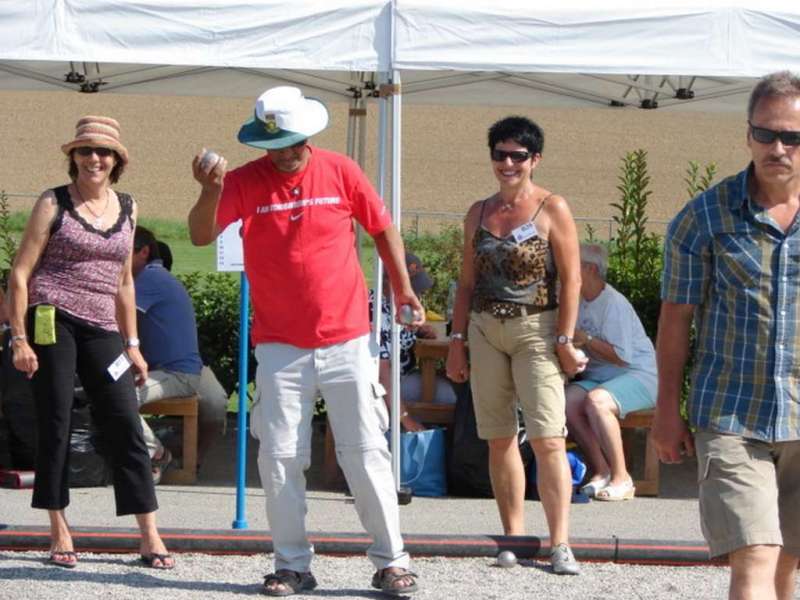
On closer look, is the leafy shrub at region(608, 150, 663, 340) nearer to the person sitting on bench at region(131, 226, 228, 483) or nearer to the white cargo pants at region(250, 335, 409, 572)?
the person sitting on bench at region(131, 226, 228, 483)

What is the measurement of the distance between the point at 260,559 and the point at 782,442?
2.66 metres

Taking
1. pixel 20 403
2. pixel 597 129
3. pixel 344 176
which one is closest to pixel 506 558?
pixel 344 176

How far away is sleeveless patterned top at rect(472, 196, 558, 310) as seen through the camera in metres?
5.86

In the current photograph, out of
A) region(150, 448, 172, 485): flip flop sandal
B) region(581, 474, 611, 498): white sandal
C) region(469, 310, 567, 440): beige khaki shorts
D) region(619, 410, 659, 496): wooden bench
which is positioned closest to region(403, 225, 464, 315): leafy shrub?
region(619, 410, 659, 496): wooden bench

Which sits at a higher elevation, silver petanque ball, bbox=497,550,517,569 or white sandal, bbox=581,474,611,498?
white sandal, bbox=581,474,611,498

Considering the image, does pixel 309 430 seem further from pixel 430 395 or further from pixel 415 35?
pixel 430 395

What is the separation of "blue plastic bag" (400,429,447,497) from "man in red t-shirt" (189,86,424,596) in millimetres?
1870

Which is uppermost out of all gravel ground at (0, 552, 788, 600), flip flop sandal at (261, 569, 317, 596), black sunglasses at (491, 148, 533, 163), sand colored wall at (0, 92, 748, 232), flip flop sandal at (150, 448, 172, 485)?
sand colored wall at (0, 92, 748, 232)

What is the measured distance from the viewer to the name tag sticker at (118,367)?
565cm

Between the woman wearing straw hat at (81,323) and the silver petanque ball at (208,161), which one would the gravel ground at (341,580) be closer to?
the woman wearing straw hat at (81,323)

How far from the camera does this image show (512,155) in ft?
19.2

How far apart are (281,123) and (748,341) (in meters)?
1.99

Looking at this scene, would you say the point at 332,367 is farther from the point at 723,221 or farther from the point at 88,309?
the point at 723,221

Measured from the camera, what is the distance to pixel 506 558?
19.2 ft
